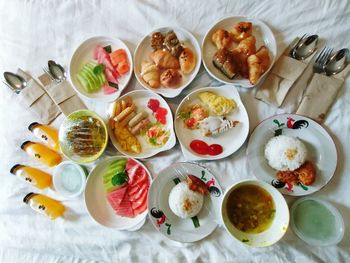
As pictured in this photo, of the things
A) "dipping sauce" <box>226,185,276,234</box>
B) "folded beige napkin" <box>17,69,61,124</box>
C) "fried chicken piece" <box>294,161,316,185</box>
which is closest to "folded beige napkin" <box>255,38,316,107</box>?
"fried chicken piece" <box>294,161,316,185</box>

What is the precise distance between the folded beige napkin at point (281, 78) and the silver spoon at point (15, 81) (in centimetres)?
111

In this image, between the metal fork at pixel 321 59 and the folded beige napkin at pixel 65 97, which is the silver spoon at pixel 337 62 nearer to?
the metal fork at pixel 321 59

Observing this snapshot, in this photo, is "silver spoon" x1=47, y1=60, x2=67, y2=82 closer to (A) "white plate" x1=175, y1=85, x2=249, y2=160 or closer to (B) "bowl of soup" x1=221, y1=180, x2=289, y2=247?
(A) "white plate" x1=175, y1=85, x2=249, y2=160

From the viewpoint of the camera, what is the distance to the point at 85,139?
130 centimetres

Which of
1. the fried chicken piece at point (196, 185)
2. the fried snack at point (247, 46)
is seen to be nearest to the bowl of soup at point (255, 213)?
the fried chicken piece at point (196, 185)

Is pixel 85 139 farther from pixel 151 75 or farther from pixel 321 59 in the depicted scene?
pixel 321 59

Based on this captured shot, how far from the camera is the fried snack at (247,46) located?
1.24 metres

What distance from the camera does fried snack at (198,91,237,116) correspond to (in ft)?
4.08

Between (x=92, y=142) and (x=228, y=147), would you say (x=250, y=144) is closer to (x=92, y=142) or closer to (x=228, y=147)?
(x=228, y=147)

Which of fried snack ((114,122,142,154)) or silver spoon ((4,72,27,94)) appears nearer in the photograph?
fried snack ((114,122,142,154))

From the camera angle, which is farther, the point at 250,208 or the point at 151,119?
the point at 151,119

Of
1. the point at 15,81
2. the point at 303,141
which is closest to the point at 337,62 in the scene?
the point at 303,141

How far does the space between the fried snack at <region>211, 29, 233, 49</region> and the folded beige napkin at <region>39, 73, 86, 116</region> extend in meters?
0.65

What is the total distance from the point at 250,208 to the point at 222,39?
2.21 ft
